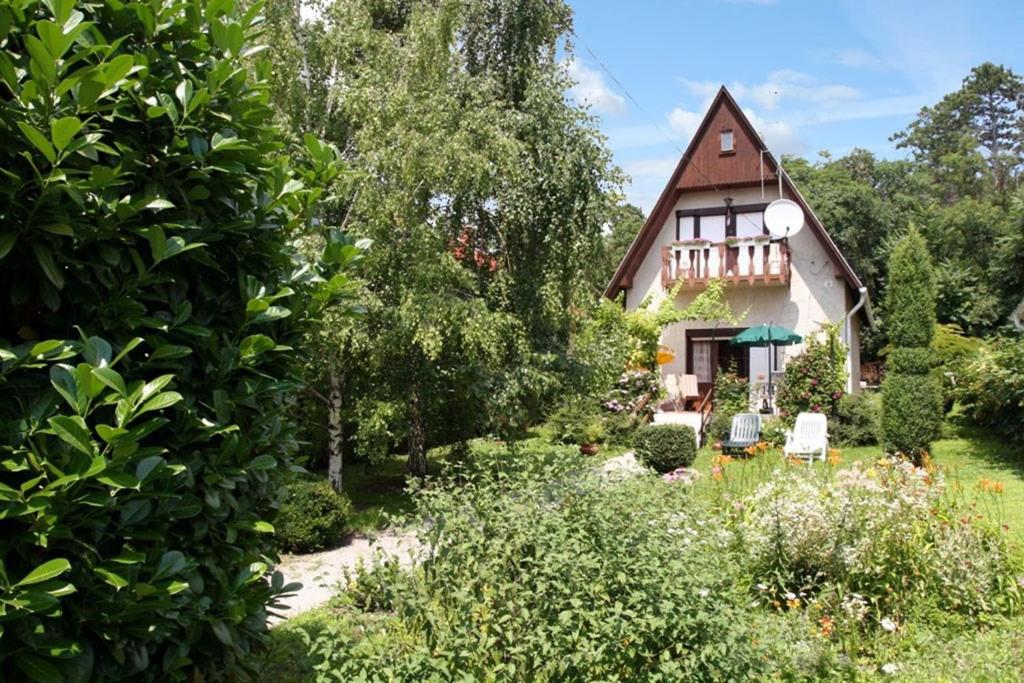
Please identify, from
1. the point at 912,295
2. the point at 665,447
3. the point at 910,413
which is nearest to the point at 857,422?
the point at 910,413

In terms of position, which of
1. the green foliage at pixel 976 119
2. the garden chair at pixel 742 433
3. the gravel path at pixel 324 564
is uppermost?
the green foliage at pixel 976 119

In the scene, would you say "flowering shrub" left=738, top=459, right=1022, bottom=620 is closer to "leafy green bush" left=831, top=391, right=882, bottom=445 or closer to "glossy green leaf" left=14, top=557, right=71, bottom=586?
"glossy green leaf" left=14, top=557, right=71, bottom=586

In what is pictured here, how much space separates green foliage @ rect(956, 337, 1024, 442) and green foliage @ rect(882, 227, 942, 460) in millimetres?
929

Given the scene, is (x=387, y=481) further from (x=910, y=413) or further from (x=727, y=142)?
(x=727, y=142)

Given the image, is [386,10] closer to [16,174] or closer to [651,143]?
[651,143]

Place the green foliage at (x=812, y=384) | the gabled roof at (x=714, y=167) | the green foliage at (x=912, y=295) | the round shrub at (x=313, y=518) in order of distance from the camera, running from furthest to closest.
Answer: the gabled roof at (x=714, y=167), the green foliage at (x=812, y=384), the green foliage at (x=912, y=295), the round shrub at (x=313, y=518)

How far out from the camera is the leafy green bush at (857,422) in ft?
48.0

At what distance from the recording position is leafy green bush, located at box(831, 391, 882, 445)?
1464 cm

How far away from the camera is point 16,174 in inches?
80.0

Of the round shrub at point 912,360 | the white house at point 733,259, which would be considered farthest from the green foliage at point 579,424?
the round shrub at point 912,360

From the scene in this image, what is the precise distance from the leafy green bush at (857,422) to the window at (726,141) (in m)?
7.48

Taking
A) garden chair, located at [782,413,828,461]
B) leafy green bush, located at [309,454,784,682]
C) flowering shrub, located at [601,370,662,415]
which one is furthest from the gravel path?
flowering shrub, located at [601,370,662,415]

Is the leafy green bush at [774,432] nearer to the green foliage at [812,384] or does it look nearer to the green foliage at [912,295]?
the green foliage at [812,384]

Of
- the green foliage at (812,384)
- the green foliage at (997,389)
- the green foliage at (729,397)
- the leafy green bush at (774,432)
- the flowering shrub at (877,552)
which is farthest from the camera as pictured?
the green foliage at (729,397)
